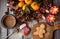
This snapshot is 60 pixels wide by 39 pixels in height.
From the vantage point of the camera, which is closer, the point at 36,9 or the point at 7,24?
the point at 36,9

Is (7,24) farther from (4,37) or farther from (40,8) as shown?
(40,8)

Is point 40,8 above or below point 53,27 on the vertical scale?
above

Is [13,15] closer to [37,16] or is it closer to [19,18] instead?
[19,18]

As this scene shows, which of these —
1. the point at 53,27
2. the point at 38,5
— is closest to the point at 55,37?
the point at 53,27

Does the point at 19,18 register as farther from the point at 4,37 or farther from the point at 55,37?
the point at 55,37

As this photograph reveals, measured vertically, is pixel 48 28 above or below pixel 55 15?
below

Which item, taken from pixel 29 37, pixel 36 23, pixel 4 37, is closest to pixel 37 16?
pixel 36 23

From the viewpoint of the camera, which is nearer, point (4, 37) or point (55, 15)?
point (55, 15)

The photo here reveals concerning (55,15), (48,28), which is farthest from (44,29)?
(55,15)

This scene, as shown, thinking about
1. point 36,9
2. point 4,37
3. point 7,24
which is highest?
point 36,9
